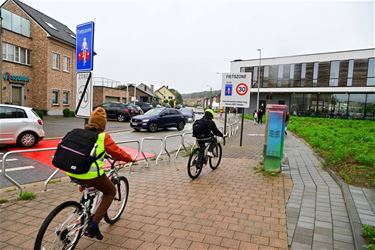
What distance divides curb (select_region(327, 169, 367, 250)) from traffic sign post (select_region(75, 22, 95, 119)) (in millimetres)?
3849

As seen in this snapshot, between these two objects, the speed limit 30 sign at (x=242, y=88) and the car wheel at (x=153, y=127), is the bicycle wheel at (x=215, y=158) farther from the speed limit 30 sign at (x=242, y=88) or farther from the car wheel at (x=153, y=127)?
the car wheel at (x=153, y=127)

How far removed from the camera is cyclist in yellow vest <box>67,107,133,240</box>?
3076 millimetres

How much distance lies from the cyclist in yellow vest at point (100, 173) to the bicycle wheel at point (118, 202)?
1.83 ft

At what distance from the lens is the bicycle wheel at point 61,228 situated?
2.66 m

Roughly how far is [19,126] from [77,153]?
797cm

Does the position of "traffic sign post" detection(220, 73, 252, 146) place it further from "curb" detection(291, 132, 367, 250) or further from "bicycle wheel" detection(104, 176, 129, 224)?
"bicycle wheel" detection(104, 176, 129, 224)

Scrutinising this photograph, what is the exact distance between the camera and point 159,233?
3.68 metres

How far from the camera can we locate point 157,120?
59.6 feet

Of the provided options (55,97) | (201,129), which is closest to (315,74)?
(55,97)

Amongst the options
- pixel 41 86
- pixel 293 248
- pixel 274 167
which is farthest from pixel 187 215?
pixel 41 86

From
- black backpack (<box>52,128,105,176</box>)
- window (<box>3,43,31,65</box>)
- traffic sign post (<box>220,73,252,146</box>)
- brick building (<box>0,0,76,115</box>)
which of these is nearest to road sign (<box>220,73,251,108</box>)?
traffic sign post (<box>220,73,252,146</box>)

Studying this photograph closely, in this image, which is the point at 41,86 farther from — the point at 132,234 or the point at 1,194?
the point at 132,234

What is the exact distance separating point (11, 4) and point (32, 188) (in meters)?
28.4

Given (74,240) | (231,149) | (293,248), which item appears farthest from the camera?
(231,149)
